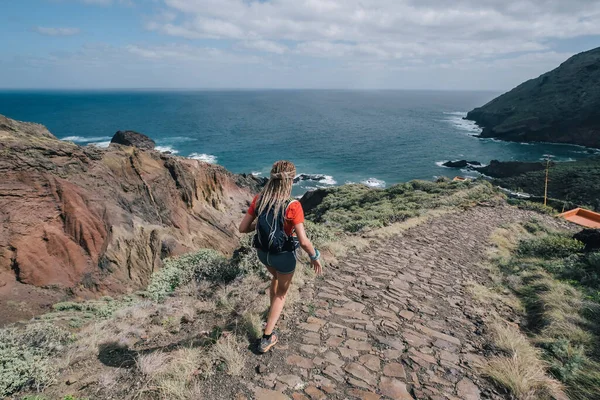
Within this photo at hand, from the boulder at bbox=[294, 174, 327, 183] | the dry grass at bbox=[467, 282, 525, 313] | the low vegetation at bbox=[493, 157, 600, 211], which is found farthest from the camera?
the boulder at bbox=[294, 174, 327, 183]

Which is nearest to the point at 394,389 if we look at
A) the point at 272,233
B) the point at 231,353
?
the point at 231,353

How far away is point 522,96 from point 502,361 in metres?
120

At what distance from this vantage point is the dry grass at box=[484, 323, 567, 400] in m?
3.63

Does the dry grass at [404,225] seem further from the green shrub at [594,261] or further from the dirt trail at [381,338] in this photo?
the green shrub at [594,261]

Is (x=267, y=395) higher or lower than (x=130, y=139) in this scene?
lower

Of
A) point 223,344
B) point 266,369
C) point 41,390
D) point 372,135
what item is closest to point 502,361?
point 266,369

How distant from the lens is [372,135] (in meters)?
93.7

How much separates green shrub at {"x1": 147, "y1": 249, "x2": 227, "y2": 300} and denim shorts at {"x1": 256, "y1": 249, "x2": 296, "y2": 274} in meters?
3.40

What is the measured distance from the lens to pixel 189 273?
26.8 ft

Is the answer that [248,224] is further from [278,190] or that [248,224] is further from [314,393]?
[314,393]

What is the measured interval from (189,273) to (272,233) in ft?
17.8

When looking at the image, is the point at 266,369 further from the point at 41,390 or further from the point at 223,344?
the point at 41,390

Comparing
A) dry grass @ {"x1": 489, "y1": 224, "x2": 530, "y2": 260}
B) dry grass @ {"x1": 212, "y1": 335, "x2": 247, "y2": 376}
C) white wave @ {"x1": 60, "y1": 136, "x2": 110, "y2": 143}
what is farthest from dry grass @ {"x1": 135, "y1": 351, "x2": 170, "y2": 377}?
white wave @ {"x1": 60, "y1": 136, "x2": 110, "y2": 143}

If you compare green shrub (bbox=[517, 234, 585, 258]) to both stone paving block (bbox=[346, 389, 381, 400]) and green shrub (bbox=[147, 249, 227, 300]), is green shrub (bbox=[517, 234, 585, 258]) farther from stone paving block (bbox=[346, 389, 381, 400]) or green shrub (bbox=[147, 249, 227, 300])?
green shrub (bbox=[147, 249, 227, 300])
